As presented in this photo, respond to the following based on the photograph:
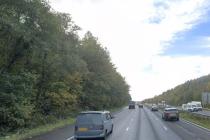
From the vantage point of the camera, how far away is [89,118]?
77.3ft

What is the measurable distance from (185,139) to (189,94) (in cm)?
13584

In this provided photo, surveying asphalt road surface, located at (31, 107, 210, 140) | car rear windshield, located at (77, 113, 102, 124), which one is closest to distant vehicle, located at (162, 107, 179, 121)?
asphalt road surface, located at (31, 107, 210, 140)

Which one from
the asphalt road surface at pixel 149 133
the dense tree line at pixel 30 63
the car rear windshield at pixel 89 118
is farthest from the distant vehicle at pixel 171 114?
the car rear windshield at pixel 89 118

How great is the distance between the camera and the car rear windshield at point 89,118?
23406 millimetres

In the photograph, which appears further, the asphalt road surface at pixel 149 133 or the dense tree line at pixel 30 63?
the dense tree line at pixel 30 63

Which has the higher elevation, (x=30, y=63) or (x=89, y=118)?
(x=30, y=63)

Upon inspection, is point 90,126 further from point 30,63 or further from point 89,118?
point 30,63

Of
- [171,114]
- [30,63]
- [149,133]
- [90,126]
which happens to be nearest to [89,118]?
[90,126]

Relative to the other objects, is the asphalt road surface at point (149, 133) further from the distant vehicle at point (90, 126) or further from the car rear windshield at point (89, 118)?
the car rear windshield at point (89, 118)

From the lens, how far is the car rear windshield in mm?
23406

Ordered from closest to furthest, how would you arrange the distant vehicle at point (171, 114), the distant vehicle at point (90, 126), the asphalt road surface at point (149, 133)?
the distant vehicle at point (90, 126) < the asphalt road surface at point (149, 133) < the distant vehicle at point (171, 114)

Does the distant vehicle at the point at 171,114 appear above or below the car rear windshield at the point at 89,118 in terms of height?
above

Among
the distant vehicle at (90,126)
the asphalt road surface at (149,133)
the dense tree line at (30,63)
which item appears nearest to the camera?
the distant vehicle at (90,126)

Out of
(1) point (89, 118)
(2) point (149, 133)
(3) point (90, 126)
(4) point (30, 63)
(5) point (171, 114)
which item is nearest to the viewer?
(3) point (90, 126)
